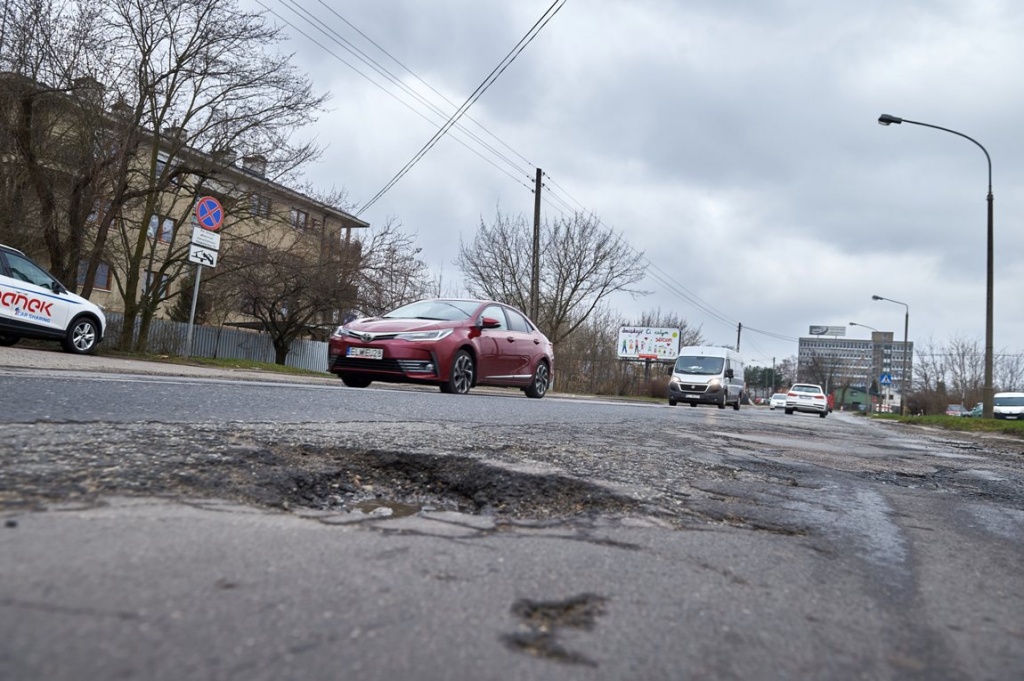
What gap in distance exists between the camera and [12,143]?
1600 cm

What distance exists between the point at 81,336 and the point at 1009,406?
40795mm

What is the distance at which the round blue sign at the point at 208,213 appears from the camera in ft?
48.1

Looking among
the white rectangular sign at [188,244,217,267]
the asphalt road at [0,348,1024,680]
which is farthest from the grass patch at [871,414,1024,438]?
the white rectangular sign at [188,244,217,267]

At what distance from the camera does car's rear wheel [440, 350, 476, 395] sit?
10250mm

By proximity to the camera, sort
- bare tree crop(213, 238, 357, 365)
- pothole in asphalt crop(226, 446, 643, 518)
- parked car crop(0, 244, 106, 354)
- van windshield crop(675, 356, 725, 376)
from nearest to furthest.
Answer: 1. pothole in asphalt crop(226, 446, 643, 518)
2. parked car crop(0, 244, 106, 354)
3. bare tree crop(213, 238, 357, 365)
4. van windshield crop(675, 356, 725, 376)

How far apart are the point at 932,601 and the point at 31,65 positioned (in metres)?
19.2

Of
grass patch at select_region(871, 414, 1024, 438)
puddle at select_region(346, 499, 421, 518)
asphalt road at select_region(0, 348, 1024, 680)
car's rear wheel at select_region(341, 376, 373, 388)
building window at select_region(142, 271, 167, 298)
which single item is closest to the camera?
asphalt road at select_region(0, 348, 1024, 680)

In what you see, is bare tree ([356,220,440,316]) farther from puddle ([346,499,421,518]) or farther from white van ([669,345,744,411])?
puddle ([346,499,421,518])

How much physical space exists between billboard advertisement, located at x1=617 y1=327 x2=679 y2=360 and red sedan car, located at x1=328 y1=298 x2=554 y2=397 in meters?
45.8

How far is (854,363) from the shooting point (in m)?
161

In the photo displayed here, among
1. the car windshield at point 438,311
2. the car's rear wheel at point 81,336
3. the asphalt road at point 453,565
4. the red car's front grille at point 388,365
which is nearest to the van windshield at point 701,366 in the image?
the car windshield at point 438,311

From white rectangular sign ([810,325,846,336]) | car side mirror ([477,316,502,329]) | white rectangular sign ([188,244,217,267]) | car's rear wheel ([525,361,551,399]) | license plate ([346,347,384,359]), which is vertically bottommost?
car's rear wheel ([525,361,551,399])

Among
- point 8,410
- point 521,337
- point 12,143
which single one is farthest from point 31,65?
point 8,410

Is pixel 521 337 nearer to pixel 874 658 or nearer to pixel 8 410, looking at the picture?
pixel 8 410
